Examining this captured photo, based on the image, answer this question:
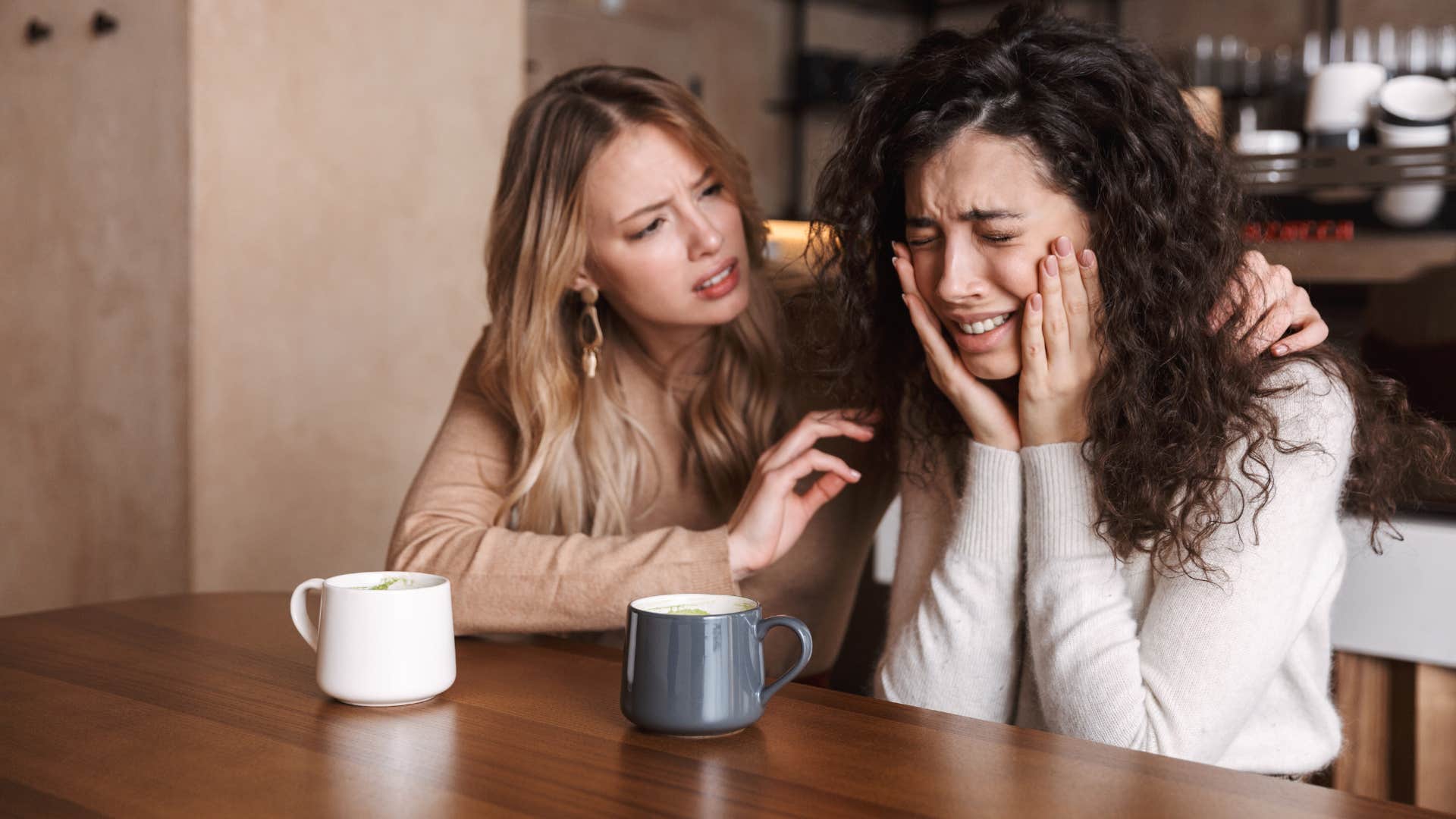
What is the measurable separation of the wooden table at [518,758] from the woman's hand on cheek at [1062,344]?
1.12 feet

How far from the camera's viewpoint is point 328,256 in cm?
254

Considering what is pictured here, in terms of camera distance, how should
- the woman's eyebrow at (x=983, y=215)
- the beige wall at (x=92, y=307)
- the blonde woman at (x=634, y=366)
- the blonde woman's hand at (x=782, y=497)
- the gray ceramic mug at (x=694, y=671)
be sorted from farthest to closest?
the beige wall at (x=92, y=307) → the blonde woman at (x=634, y=366) → the blonde woman's hand at (x=782, y=497) → the woman's eyebrow at (x=983, y=215) → the gray ceramic mug at (x=694, y=671)

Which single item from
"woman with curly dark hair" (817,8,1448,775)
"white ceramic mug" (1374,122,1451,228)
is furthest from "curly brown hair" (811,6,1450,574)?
"white ceramic mug" (1374,122,1451,228)

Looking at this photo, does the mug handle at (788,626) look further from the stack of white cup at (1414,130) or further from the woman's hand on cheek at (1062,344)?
the stack of white cup at (1414,130)

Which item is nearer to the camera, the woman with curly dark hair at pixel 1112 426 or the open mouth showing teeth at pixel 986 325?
the woman with curly dark hair at pixel 1112 426

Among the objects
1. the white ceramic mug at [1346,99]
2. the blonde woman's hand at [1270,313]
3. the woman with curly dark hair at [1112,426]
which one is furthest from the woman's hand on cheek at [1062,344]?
the white ceramic mug at [1346,99]

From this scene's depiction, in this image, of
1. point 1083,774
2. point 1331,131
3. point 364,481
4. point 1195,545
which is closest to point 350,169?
point 364,481

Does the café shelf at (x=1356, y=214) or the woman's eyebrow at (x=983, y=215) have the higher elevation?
the café shelf at (x=1356, y=214)

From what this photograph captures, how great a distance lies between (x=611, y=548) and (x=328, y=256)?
59.0 inches

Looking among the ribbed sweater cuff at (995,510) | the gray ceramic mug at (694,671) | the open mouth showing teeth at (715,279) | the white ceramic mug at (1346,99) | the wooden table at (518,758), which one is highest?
the white ceramic mug at (1346,99)

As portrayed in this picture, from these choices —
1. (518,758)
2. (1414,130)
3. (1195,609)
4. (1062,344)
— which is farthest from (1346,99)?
(518,758)

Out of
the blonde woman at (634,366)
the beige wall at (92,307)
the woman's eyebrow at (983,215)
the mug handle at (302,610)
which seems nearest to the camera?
the mug handle at (302,610)

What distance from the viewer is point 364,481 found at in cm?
267

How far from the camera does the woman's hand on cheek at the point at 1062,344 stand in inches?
45.8
